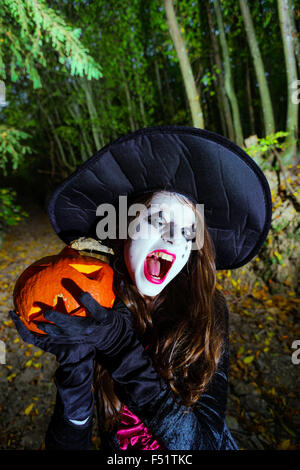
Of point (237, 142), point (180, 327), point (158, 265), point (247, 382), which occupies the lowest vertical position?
point (247, 382)

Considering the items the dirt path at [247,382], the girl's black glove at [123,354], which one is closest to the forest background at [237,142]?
the dirt path at [247,382]

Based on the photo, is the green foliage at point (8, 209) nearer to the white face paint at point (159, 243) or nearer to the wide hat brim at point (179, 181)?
the wide hat brim at point (179, 181)

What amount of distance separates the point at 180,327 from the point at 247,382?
2.26 m

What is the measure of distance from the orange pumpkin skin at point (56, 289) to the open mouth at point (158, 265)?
11.0 inches

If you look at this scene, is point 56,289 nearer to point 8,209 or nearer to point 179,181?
point 179,181

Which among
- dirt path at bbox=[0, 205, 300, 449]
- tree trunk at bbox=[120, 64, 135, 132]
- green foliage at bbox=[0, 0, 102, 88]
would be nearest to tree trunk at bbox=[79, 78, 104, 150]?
tree trunk at bbox=[120, 64, 135, 132]

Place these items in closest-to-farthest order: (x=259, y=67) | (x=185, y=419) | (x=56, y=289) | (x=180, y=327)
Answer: (x=56, y=289)
(x=185, y=419)
(x=180, y=327)
(x=259, y=67)

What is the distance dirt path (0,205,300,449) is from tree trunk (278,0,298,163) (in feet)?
9.88

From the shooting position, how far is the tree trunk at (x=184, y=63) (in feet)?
12.4

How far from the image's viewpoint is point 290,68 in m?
4.05

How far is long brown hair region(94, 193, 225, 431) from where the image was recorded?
1.40 m

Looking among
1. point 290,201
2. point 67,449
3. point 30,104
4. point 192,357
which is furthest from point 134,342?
point 30,104

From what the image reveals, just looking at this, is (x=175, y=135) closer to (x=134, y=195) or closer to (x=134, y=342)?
(x=134, y=195)

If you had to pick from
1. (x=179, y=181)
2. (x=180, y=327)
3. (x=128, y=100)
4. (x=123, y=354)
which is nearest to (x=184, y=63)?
(x=179, y=181)
